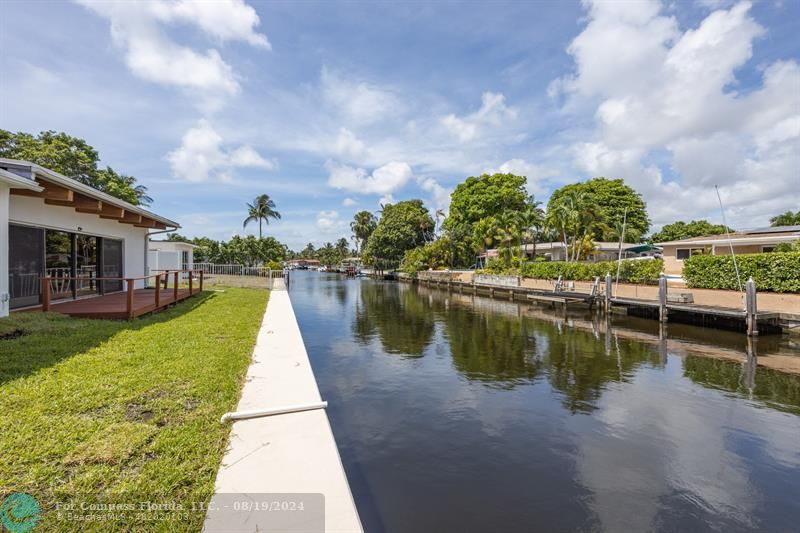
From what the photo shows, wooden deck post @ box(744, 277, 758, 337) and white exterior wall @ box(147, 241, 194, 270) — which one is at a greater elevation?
white exterior wall @ box(147, 241, 194, 270)

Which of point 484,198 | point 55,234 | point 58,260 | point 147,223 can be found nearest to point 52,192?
point 55,234

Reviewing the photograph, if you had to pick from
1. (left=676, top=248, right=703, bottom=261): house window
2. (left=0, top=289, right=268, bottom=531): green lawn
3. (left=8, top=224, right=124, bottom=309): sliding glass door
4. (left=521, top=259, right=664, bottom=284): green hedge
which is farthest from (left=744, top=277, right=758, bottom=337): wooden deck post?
(left=8, top=224, right=124, bottom=309): sliding glass door

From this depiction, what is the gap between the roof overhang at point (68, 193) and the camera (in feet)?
27.3

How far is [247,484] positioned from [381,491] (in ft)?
7.35

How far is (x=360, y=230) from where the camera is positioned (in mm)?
81438

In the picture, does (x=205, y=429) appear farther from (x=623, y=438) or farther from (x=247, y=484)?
(x=623, y=438)

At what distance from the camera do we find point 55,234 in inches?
465

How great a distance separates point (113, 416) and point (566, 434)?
6670 mm

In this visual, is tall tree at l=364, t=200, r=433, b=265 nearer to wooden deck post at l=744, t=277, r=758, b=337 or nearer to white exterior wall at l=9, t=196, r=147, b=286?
white exterior wall at l=9, t=196, r=147, b=286

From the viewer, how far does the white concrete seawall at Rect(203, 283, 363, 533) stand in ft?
9.77

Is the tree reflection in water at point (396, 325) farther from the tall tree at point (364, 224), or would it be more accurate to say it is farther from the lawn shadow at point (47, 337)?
the tall tree at point (364, 224)

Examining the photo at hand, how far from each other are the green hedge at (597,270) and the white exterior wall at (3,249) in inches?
1028

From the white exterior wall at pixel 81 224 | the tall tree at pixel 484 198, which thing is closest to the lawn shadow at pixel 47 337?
the white exterior wall at pixel 81 224

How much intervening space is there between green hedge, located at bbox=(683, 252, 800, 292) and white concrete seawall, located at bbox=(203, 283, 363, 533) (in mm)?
19396
